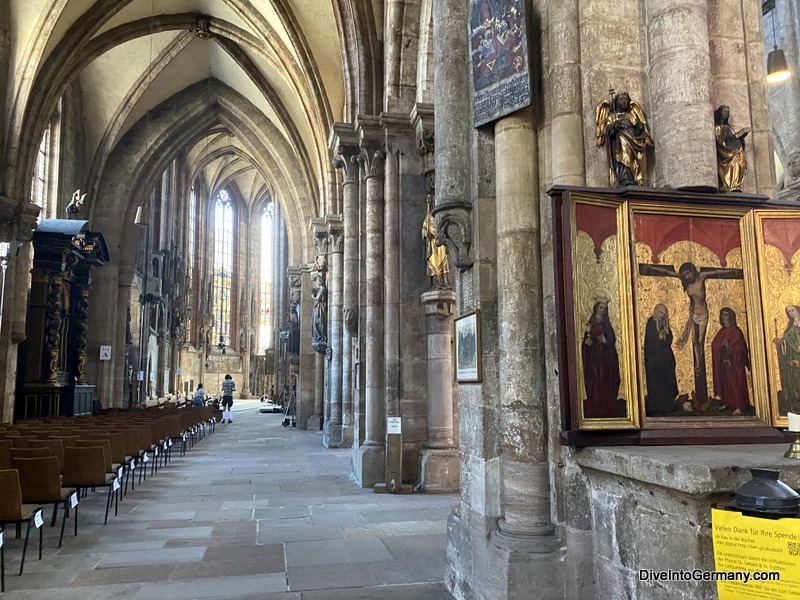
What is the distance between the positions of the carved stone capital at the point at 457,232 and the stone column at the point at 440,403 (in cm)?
435

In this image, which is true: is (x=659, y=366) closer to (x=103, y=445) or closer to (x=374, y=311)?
(x=103, y=445)

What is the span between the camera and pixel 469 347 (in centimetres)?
523

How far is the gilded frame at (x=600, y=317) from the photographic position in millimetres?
4184

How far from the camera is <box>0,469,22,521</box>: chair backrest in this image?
5.11 meters

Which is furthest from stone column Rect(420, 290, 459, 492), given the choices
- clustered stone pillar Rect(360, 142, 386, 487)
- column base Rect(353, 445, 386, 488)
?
clustered stone pillar Rect(360, 142, 386, 487)

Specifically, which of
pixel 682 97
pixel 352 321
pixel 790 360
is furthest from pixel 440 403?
pixel 682 97

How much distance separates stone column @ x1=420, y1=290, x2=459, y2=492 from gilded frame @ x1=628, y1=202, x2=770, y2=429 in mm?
5467

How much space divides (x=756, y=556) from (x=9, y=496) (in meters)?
Result: 5.20

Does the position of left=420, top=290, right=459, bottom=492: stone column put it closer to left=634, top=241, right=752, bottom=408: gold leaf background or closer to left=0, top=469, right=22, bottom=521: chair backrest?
left=634, top=241, right=752, bottom=408: gold leaf background

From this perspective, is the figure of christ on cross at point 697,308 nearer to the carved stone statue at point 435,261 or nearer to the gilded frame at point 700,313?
the gilded frame at point 700,313

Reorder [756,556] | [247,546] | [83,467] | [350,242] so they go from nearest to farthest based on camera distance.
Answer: [756,556]
[247,546]
[83,467]
[350,242]

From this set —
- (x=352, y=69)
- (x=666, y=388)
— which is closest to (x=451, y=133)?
(x=666, y=388)

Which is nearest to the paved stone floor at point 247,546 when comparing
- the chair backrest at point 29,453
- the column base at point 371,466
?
the column base at point 371,466

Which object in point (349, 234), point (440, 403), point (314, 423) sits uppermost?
point (349, 234)
